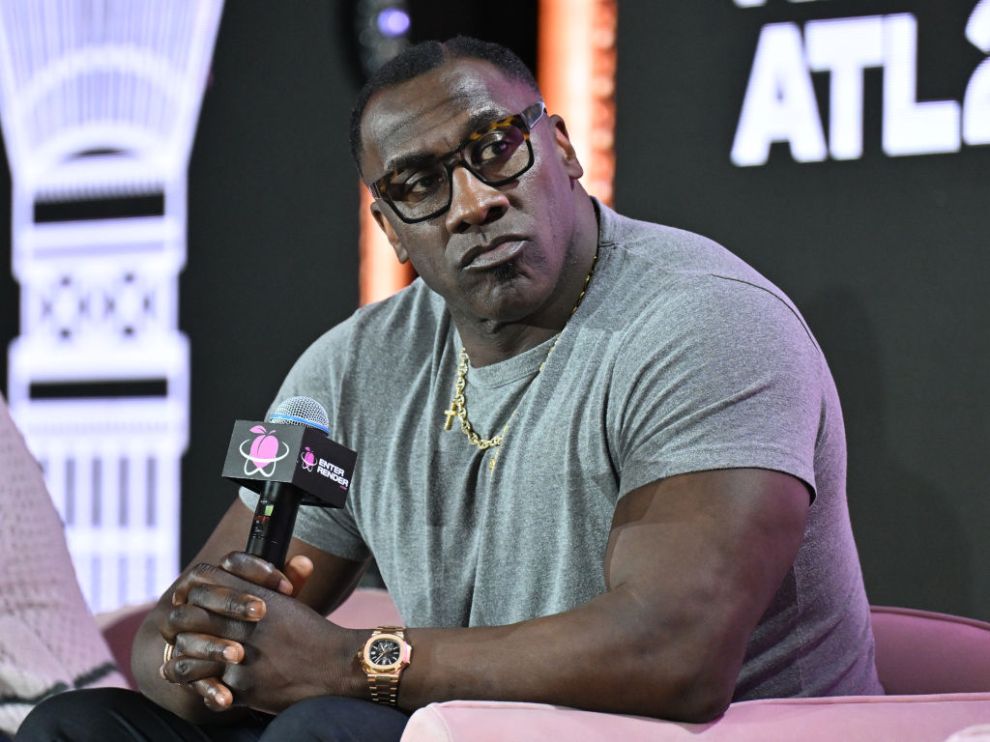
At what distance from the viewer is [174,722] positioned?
5.32ft

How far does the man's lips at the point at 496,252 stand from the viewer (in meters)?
1.71

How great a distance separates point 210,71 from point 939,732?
2.75m

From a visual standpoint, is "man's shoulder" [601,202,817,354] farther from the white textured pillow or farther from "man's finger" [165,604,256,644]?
the white textured pillow

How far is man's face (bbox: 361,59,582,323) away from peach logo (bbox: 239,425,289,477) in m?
0.43

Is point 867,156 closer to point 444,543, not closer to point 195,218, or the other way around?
point 444,543

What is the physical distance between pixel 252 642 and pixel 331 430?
58 cm

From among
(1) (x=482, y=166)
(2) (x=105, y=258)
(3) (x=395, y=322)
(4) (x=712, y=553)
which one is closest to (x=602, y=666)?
(4) (x=712, y=553)

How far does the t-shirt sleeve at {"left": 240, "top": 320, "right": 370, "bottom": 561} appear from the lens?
2.00 meters

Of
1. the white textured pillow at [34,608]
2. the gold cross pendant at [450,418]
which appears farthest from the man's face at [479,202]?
the white textured pillow at [34,608]

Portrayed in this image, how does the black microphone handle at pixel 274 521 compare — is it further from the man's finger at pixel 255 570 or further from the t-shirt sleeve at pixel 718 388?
the t-shirt sleeve at pixel 718 388

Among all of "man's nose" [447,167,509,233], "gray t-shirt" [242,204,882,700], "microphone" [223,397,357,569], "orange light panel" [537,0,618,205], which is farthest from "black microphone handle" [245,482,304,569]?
"orange light panel" [537,0,618,205]

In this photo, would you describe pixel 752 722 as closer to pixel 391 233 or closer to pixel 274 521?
pixel 274 521

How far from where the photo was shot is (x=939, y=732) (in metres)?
1.38

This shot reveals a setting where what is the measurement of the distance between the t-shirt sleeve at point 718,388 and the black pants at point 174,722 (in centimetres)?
42
